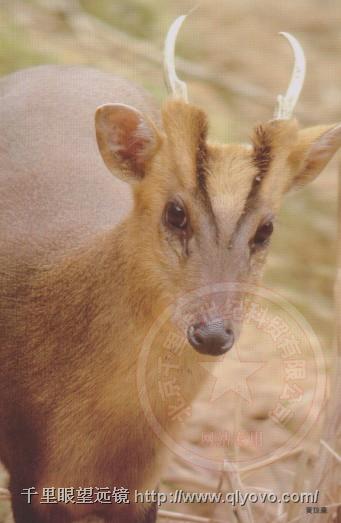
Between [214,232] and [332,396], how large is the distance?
526 mm

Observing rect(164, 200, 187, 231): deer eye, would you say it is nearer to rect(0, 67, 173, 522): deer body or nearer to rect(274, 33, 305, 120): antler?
rect(0, 67, 173, 522): deer body

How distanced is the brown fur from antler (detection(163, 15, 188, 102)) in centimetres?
8

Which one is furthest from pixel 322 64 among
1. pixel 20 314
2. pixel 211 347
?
pixel 211 347

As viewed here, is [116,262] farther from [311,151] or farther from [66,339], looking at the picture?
[311,151]

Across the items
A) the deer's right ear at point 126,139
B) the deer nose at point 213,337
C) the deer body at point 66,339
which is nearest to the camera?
the deer nose at point 213,337

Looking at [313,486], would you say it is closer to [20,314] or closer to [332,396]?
[332,396]

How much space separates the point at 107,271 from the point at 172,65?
504mm

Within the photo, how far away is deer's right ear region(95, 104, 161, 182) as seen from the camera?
2707mm

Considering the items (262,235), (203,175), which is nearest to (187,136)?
(203,175)

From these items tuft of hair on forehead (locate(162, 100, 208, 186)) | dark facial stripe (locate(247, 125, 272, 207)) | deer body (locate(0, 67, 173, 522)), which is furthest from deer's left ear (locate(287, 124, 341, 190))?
deer body (locate(0, 67, 173, 522))

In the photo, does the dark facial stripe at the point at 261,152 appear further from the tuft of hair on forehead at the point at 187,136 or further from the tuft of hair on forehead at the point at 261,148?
the tuft of hair on forehead at the point at 187,136

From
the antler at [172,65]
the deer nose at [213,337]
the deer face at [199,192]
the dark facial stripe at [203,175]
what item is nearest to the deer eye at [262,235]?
the deer face at [199,192]

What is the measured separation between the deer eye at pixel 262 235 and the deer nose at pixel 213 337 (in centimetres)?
22

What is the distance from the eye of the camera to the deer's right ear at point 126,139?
2.71 meters
